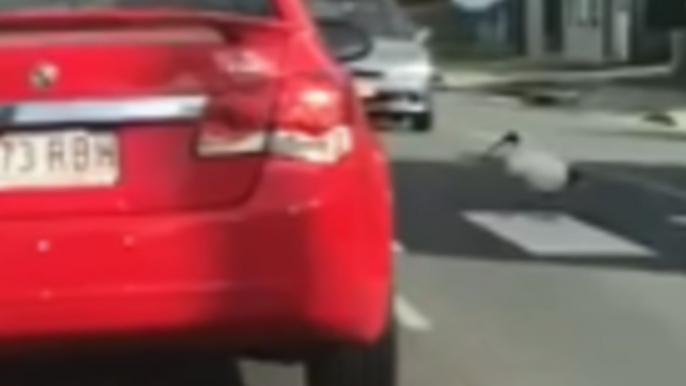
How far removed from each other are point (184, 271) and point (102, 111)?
495 millimetres

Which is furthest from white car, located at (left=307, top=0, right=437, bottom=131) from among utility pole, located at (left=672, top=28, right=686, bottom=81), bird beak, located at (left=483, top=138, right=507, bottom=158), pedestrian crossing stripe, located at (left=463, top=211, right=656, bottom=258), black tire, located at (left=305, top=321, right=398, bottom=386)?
black tire, located at (left=305, top=321, right=398, bottom=386)

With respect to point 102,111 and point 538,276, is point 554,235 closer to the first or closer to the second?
point 538,276

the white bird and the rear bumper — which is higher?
the rear bumper

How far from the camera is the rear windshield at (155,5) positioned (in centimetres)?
689

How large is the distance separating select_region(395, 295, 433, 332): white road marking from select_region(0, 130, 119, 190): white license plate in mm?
3044

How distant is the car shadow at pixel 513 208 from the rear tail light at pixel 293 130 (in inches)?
205

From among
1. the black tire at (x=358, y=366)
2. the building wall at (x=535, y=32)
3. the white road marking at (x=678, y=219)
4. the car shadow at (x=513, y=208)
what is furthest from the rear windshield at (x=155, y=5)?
the building wall at (x=535, y=32)

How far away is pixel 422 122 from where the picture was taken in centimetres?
2369

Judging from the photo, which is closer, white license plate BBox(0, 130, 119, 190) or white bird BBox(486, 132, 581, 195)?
white license plate BBox(0, 130, 119, 190)

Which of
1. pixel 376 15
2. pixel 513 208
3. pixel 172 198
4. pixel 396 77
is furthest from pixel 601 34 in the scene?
pixel 172 198

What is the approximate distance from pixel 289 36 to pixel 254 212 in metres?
0.60

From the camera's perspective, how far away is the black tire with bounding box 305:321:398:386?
663 cm

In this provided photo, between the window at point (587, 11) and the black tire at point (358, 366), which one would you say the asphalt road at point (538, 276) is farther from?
the window at point (587, 11)

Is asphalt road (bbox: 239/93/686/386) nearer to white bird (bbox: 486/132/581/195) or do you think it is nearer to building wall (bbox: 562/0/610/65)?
white bird (bbox: 486/132/581/195)
